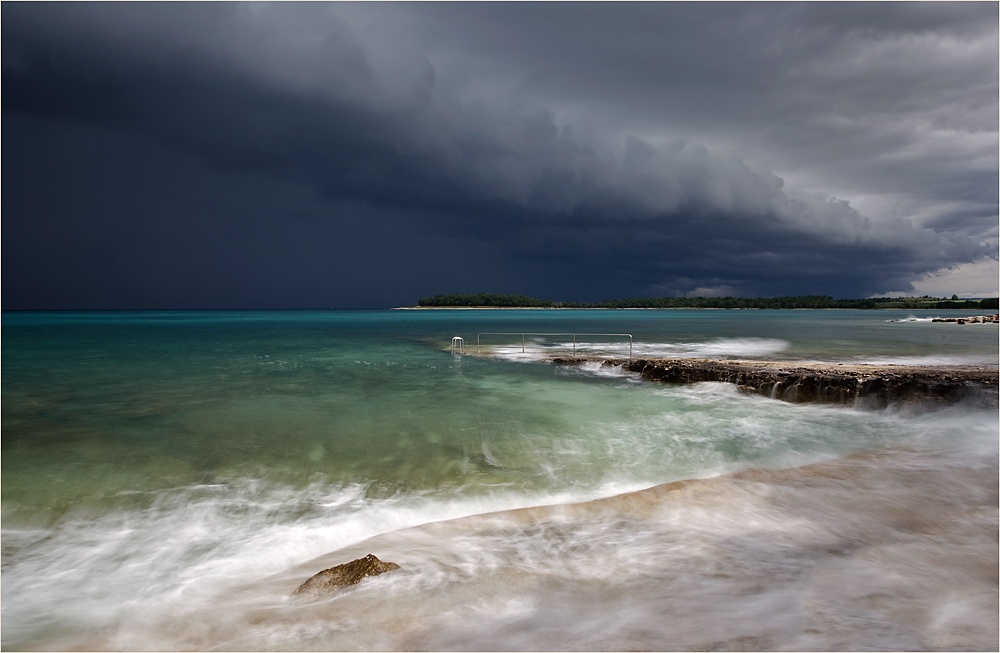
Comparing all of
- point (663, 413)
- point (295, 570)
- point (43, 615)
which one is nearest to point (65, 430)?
point (43, 615)

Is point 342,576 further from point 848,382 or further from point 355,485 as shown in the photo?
point 848,382

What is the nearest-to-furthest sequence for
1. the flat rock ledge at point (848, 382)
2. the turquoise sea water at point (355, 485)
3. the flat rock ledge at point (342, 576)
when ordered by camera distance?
the turquoise sea water at point (355, 485), the flat rock ledge at point (342, 576), the flat rock ledge at point (848, 382)

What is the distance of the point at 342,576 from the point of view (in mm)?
4203

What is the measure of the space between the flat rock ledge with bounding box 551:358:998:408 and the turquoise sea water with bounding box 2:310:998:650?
672 millimetres

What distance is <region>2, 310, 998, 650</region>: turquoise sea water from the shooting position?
3787 mm

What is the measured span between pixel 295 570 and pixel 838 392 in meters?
15.7

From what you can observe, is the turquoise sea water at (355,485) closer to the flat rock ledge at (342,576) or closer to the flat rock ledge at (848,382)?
the flat rock ledge at (342,576)

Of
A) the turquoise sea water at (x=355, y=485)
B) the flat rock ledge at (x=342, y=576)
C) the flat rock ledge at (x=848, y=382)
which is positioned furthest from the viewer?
the flat rock ledge at (x=848, y=382)

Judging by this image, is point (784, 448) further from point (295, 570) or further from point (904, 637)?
point (295, 570)

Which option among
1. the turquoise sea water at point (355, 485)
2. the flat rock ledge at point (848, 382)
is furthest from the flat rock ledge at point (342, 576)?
the flat rock ledge at point (848, 382)

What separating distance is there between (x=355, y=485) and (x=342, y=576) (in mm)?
3323

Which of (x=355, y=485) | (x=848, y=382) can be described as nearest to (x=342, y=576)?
(x=355, y=485)

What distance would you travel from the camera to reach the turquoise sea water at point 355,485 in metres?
3.79

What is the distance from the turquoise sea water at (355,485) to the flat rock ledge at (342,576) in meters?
0.17
